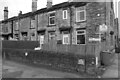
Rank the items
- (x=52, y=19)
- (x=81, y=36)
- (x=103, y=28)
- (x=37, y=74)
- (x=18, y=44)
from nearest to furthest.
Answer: (x=37, y=74) < (x=103, y=28) < (x=81, y=36) < (x=18, y=44) < (x=52, y=19)

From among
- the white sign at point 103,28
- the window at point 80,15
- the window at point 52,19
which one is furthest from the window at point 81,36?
the window at point 52,19

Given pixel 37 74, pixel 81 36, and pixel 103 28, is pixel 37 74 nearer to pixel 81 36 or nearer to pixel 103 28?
pixel 103 28

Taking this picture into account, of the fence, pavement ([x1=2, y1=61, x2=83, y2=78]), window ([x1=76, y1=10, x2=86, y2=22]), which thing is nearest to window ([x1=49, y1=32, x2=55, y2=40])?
the fence

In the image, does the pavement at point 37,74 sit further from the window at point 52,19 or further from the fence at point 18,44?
the window at point 52,19

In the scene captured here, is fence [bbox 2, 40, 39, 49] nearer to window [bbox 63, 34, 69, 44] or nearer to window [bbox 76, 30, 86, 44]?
window [bbox 63, 34, 69, 44]

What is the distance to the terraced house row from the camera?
11431 millimetres

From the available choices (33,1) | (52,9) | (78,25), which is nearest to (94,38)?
(78,25)

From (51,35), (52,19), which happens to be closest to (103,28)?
(51,35)

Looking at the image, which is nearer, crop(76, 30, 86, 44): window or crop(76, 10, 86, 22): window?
crop(76, 30, 86, 44): window

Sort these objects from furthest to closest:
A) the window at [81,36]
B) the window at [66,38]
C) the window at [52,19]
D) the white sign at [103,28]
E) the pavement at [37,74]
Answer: the window at [52,19]
the window at [66,38]
the window at [81,36]
the white sign at [103,28]
the pavement at [37,74]

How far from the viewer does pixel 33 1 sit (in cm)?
2086

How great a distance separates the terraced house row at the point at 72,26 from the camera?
11.4 metres

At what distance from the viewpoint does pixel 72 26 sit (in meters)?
14.9

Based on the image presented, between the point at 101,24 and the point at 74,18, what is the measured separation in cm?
369
